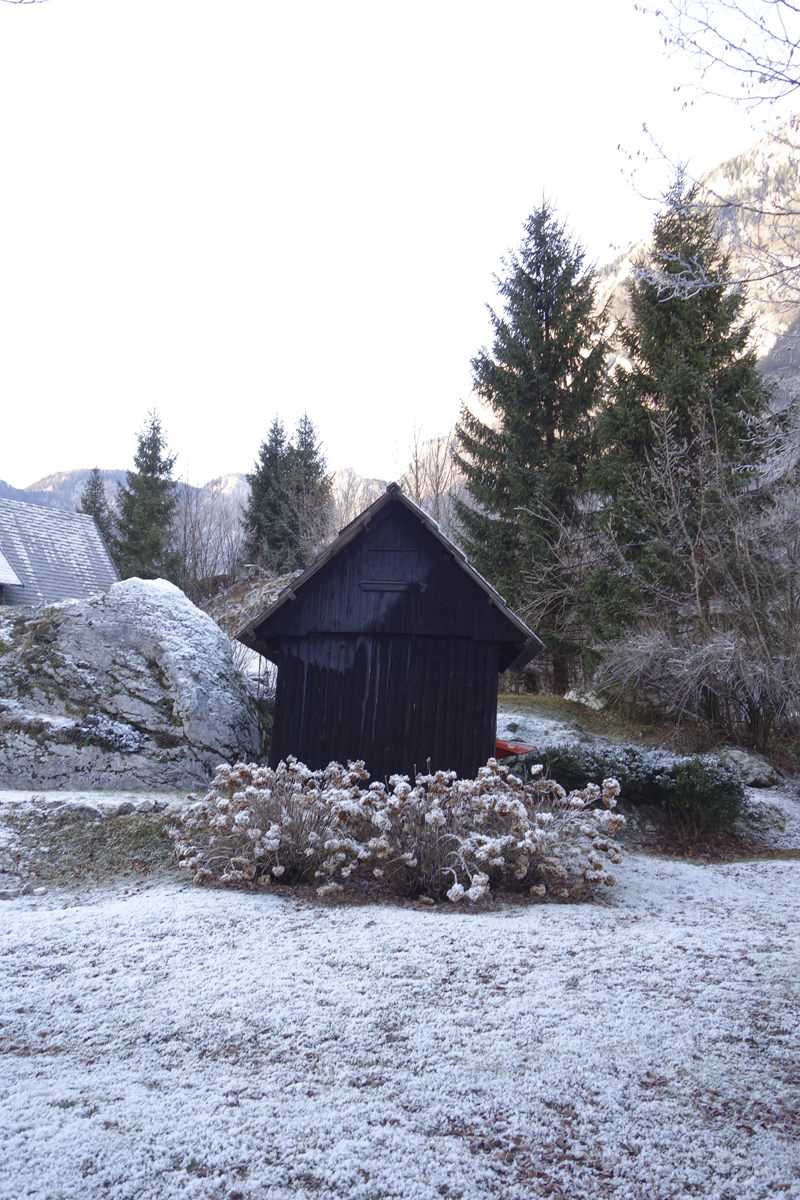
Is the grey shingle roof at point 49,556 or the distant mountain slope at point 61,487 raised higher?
the distant mountain slope at point 61,487

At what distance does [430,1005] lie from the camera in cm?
361

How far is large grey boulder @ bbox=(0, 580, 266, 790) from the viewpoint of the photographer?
991 centimetres

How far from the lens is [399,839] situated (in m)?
6.30

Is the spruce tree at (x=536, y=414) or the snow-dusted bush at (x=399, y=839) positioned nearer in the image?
the snow-dusted bush at (x=399, y=839)

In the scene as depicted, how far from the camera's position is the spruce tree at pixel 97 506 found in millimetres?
37419

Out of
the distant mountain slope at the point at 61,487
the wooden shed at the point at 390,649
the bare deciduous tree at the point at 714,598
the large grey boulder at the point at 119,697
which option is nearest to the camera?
the wooden shed at the point at 390,649

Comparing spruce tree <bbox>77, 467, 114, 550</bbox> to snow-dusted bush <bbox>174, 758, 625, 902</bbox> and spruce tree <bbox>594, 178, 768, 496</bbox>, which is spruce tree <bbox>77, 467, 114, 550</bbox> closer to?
spruce tree <bbox>594, 178, 768, 496</bbox>

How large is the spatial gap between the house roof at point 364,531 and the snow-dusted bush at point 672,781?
2.43 meters

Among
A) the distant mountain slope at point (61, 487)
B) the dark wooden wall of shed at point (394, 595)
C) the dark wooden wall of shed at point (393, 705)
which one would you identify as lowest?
the dark wooden wall of shed at point (393, 705)

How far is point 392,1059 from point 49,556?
2488 cm

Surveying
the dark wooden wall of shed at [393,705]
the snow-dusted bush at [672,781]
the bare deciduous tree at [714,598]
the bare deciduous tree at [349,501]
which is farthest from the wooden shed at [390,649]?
the bare deciduous tree at [349,501]

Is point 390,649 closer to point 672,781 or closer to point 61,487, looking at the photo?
point 672,781

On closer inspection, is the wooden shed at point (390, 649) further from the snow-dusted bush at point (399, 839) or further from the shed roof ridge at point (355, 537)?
the snow-dusted bush at point (399, 839)

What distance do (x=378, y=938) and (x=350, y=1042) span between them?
1.50m
